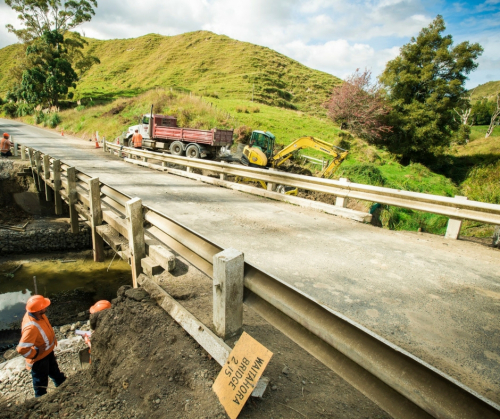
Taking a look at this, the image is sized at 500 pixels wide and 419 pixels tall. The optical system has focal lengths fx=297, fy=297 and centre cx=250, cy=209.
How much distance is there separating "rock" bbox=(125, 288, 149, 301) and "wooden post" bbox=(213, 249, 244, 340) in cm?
153

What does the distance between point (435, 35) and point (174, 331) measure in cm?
3685

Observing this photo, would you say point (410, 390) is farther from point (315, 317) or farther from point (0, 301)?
point (0, 301)

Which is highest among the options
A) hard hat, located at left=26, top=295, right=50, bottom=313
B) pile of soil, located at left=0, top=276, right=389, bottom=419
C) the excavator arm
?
the excavator arm

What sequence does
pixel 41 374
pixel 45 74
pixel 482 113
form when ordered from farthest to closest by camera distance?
pixel 482 113
pixel 45 74
pixel 41 374

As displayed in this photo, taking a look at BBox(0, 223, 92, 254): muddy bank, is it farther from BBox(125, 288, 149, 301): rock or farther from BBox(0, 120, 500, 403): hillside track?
BBox(125, 288, 149, 301): rock

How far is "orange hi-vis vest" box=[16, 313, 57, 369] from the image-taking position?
4.47 m

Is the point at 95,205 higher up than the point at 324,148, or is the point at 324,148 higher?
the point at 324,148

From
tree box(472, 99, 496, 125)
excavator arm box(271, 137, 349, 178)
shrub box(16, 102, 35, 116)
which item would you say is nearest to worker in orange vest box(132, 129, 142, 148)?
excavator arm box(271, 137, 349, 178)

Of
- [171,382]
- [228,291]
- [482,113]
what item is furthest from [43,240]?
[482,113]

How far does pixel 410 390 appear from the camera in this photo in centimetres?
119

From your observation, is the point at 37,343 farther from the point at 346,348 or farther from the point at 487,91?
the point at 487,91

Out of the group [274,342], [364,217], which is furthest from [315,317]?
[364,217]

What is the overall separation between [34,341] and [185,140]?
535 inches

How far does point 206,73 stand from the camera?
5794 centimetres
